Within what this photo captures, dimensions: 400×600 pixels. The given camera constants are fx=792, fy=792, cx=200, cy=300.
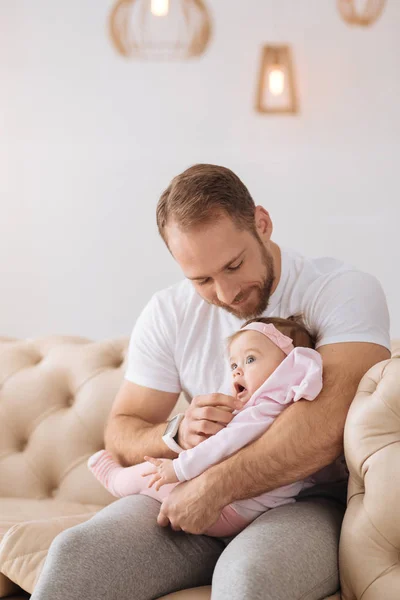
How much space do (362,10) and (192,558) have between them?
206 centimetres

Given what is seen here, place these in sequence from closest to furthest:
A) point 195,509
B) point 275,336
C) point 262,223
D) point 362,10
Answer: point 195,509 → point 275,336 → point 262,223 → point 362,10

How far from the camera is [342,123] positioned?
112 inches

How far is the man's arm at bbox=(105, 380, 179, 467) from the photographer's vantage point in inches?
75.2

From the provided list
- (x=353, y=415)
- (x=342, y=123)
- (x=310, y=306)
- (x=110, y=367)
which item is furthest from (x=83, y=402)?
(x=342, y=123)

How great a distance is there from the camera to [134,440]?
1931 millimetres

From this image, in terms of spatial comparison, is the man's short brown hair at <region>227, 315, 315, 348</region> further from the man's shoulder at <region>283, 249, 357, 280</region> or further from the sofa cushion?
the sofa cushion

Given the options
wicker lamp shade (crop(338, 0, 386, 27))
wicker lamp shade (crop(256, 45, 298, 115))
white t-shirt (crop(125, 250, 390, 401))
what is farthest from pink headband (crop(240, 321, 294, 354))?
wicker lamp shade (crop(338, 0, 386, 27))

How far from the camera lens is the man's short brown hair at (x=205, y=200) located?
181 centimetres

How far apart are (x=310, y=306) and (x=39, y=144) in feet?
5.53

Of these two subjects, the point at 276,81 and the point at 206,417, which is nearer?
the point at 206,417

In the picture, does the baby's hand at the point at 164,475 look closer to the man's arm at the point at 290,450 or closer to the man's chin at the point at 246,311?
the man's arm at the point at 290,450

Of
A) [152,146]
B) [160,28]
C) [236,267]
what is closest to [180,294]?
[236,267]

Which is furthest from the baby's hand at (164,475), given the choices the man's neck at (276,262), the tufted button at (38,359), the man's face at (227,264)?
the tufted button at (38,359)

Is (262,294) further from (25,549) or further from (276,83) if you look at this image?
(276,83)
